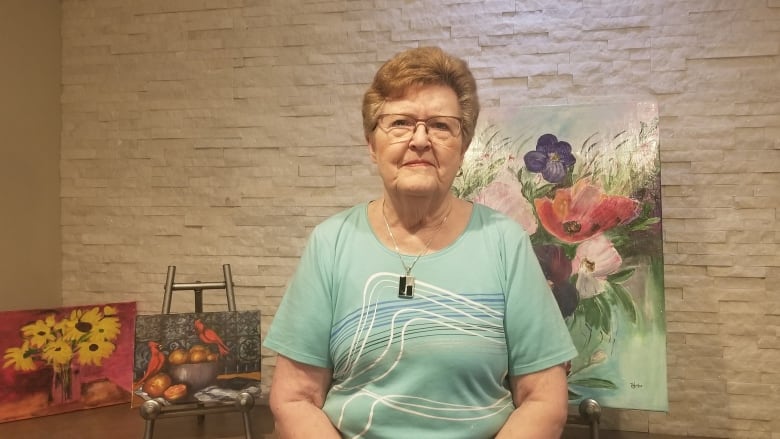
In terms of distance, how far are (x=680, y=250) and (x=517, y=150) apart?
576mm

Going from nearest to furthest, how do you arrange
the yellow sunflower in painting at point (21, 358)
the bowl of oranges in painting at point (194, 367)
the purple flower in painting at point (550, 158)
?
1. the purple flower in painting at point (550, 158)
2. the bowl of oranges in painting at point (194, 367)
3. the yellow sunflower in painting at point (21, 358)

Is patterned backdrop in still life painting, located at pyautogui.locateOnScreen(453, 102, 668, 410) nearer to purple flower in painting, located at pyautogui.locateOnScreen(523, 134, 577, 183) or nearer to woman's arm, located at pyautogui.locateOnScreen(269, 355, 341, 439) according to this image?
purple flower in painting, located at pyautogui.locateOnScreen(523, 134, 577, 183)

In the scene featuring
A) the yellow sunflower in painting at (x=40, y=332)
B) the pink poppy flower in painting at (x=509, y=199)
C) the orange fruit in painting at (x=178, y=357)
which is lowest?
the orange fruit in painting at (x=178, y=357)

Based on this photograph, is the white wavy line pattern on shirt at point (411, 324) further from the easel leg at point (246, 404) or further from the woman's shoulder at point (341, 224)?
the easel leg at point (246, 404)

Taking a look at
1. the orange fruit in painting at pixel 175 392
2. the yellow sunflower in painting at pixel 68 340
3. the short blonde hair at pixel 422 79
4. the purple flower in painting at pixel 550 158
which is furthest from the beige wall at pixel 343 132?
the short blonde hair at pixel 422 79

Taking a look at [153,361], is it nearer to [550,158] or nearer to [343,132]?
[343,132]

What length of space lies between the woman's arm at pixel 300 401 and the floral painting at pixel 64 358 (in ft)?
3.48

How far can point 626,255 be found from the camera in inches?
61.1

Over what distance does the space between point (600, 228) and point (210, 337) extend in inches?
43.8

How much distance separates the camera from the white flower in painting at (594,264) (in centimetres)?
156

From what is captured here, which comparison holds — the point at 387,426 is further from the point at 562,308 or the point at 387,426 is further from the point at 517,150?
the point at 517,150

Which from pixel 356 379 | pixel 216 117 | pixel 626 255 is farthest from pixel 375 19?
pixel 356 379

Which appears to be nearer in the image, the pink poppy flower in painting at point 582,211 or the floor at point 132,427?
the pink poppy flower in painting at point 582,211

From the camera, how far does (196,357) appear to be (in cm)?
172
